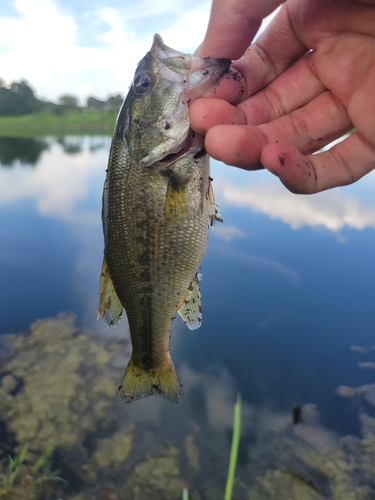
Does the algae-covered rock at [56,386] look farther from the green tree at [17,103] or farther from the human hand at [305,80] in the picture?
the green tree at [17,103]

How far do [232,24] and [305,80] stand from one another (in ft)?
2.68

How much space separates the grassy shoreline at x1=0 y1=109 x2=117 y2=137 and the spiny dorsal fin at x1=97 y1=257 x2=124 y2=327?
48.2 m

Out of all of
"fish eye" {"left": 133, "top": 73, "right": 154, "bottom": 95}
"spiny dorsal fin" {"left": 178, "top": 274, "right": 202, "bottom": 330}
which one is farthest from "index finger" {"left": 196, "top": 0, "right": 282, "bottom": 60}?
"spiny dorsal fin" {"left": 178, "top": 274, "right": 202, "bottom": 330}

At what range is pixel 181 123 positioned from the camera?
1.86 metres

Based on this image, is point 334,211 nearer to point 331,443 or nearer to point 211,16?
point 331,443

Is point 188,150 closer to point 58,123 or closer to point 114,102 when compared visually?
point 114,102

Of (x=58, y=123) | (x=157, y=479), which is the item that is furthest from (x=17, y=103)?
(x=157, y=479)

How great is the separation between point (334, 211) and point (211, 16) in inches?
423

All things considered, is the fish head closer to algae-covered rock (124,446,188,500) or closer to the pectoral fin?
the pectoral fin

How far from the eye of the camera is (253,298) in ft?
24.4

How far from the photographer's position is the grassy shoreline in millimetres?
48375

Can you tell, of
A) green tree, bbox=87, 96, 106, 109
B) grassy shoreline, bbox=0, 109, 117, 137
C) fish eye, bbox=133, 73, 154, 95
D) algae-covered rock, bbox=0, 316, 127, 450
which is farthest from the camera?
green tree, bbox=87, 96, 106, 109

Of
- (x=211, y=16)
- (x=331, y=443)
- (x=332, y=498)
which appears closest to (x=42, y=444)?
(x=332, y=498)

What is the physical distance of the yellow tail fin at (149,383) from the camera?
2.40 meters
